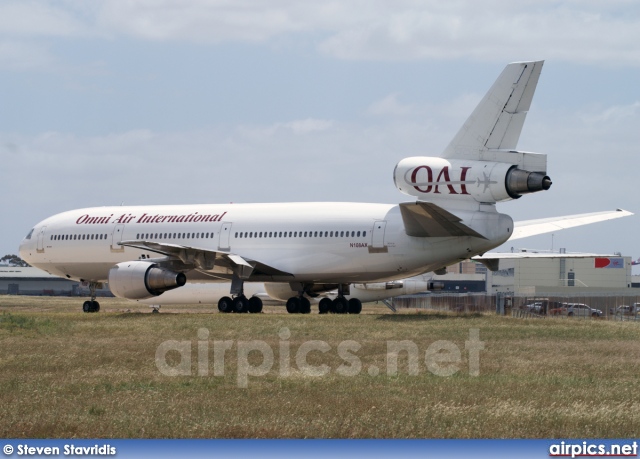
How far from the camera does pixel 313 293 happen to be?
129ft

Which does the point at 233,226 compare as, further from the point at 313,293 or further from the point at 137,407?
the point at 137,407

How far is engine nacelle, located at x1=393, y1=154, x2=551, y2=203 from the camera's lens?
2897cm

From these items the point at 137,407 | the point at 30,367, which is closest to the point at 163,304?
the point at 30,367

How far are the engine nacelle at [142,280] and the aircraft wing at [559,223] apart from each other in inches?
450

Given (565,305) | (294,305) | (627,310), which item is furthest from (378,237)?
(565,305)

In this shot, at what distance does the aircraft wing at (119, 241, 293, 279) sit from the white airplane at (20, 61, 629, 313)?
0.05 meters

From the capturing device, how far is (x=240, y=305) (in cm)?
3600

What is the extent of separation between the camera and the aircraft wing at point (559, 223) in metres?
A: 34.5

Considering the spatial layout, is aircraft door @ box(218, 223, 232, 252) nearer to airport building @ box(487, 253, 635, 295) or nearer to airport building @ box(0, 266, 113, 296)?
airport building @ box(487, 253, 635, 295)

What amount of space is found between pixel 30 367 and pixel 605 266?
256 ft

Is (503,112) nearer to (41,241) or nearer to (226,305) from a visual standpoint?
(226,305)

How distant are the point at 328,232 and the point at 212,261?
4.13 metres

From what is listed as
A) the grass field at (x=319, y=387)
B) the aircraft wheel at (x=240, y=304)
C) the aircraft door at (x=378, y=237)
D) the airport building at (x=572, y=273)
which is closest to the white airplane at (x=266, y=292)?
the aircraft wheel at (x=240, y=304)

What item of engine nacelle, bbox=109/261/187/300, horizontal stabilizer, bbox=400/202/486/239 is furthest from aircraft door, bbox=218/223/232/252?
horizontal stabilizer, bbox=400/202/486/239
